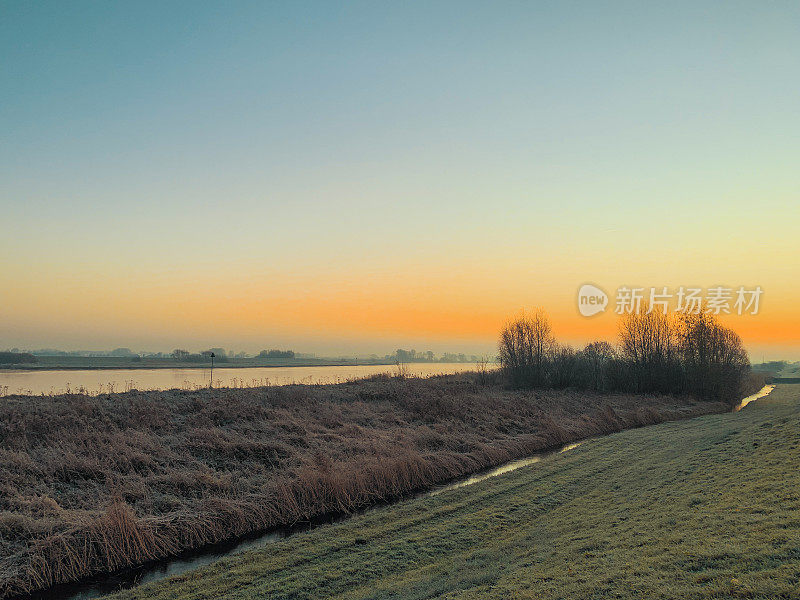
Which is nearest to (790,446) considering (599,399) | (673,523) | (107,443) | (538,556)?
(673,523)

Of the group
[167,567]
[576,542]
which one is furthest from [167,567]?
[576,542]

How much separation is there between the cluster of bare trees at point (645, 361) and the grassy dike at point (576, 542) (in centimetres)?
4158

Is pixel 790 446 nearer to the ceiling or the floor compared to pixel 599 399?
nearer to the ceiling

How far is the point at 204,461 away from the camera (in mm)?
19766

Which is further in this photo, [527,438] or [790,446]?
[527,438]

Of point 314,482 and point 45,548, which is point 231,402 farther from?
point 45,548

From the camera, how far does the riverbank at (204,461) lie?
1216 centimetres

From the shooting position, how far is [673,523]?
29.0 ft

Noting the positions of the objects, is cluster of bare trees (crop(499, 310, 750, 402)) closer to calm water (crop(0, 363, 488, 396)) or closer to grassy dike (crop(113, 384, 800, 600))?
calm water (crop(0, 363, 488, 396))

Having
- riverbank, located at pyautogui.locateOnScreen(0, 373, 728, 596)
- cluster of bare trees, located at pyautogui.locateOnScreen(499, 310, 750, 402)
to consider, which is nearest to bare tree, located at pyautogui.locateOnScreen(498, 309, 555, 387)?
cluster of bare trees, located at pyautogui.locateOnScreen(499, 310, 750, 402)

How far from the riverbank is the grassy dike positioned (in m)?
2.79

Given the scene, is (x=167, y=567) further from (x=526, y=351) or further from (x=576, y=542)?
(x=526, y=351)

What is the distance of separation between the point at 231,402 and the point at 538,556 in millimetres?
23382

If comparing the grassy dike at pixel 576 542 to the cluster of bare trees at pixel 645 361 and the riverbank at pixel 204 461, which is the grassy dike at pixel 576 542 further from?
the cluster of bare trees at pixel 645 361
